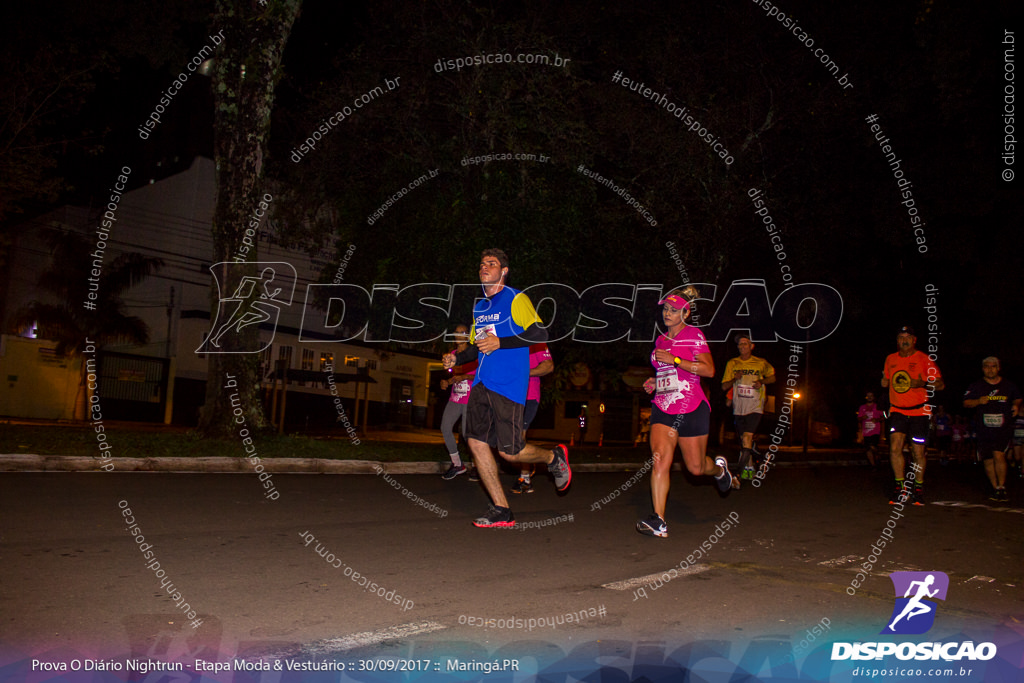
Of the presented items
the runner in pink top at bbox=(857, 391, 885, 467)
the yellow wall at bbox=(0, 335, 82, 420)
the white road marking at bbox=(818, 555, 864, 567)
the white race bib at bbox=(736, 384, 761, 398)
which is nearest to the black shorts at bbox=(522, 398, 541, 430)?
the white race bib at bbox=(736, 384, 761, 398)

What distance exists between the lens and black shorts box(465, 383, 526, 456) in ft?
21.7

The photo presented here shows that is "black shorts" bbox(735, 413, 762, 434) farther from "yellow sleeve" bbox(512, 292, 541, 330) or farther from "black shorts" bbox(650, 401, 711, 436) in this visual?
"yellow sleeve" bbox(512, 292, 541, 330)

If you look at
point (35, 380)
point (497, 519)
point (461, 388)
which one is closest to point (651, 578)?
point (497, 519)

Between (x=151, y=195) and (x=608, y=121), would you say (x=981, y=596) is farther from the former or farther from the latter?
(x=151, y=195)

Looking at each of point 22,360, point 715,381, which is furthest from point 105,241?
point 715,381

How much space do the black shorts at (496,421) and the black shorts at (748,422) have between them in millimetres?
5476

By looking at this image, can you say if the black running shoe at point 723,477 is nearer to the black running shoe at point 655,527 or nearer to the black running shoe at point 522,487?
the black running shoe at point 655,527

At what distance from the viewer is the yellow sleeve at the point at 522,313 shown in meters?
6.45

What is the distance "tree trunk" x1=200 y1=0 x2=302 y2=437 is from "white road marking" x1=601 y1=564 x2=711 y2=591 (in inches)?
388

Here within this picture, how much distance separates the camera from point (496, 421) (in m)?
6.64

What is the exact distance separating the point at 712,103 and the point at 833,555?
1461cm

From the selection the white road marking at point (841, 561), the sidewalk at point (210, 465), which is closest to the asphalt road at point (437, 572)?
the white road marking at point (841, 561)

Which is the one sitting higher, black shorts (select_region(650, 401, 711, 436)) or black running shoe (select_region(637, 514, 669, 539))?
black shorts (select_region(650, 401, 711, 436))

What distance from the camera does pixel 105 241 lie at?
30.0 metres
